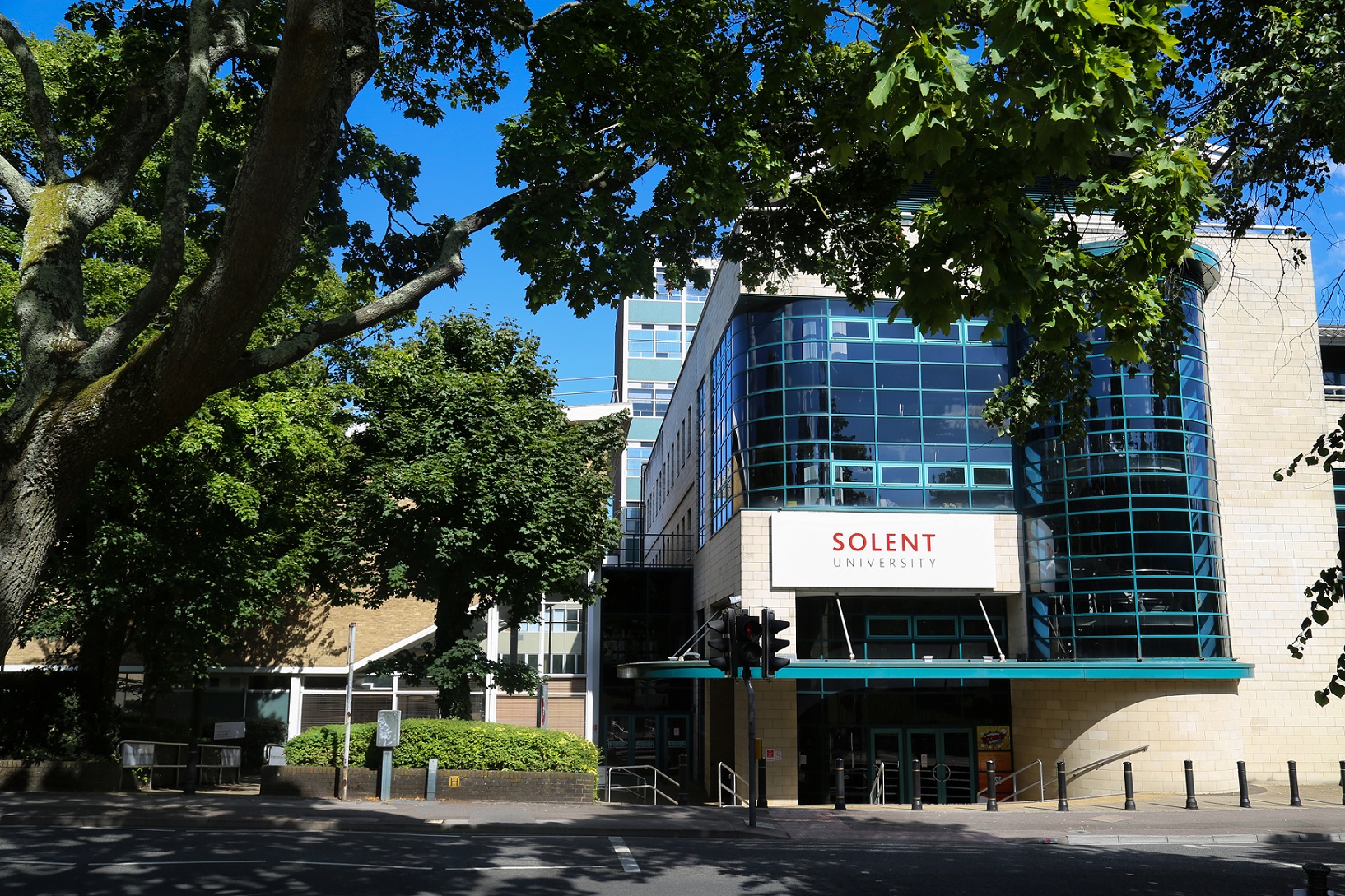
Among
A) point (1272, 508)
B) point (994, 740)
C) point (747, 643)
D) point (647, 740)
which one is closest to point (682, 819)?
point (747, 643)

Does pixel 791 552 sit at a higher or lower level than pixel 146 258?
lower

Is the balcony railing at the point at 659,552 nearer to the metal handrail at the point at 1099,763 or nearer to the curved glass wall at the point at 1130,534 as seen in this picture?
the curved glass wall at the point at 1130,534

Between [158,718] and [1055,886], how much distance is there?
23719mm

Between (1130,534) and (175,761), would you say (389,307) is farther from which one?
(175,761)

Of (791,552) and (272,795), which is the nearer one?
(272,795)

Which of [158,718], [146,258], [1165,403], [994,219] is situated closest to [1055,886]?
[994,219]

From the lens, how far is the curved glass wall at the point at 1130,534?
23.9 metres

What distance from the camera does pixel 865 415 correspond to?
85.8ft

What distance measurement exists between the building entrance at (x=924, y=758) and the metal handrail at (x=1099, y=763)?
129 inches

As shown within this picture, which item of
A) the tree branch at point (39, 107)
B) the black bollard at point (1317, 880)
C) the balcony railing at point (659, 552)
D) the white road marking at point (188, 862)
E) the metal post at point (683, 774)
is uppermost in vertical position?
→ the balcony railing at point (659, 552)

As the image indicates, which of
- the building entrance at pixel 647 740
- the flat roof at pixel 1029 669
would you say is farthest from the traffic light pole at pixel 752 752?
the building entrance at pixel 647 740

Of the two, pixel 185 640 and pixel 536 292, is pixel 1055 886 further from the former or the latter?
pixel 185 640


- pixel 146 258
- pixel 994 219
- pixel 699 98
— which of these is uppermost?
pixel 146 258

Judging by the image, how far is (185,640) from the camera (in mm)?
22766
